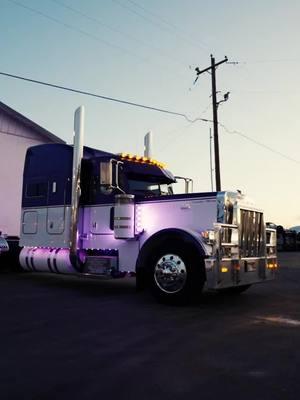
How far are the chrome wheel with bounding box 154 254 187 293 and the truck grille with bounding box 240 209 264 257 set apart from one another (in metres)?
1.36

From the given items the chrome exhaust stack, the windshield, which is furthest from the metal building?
the windshield

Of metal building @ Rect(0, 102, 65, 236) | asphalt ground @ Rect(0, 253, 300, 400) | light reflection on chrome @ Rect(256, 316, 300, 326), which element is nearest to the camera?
asphalt ground @ Rect(0, 253, 300, 400)

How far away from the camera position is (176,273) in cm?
882

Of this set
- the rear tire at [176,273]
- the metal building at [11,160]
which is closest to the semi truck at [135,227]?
the rear tire at [176,273]

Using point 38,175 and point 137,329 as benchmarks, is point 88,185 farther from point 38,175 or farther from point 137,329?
point 137,329

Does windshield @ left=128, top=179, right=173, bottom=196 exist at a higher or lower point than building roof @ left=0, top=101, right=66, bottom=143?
lower

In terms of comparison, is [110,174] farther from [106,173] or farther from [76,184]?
[76,184]

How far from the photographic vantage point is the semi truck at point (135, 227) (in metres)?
8.81

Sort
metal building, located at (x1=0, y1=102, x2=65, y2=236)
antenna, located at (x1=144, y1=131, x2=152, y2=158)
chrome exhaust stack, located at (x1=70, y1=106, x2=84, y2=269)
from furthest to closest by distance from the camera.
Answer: metal building, located at (x1=0, y1=102, x2=65, y2=236)
antenna, located at (x1=144, y1=131, x2=152, y2=158)
chrome exhaust stack, located at (x1=70, y1=106, x2=84, y2=269)

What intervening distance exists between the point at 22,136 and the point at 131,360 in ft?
66.7

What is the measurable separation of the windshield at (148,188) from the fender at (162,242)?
1540mm

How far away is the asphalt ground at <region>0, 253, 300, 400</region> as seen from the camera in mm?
4250

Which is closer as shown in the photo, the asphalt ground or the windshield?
the asphalt ground

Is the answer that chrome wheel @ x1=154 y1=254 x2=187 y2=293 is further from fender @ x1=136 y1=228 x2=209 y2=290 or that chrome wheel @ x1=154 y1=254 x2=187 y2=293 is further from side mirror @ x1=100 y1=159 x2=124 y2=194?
side mirror @ x1=100 y1=159 x2=124 y2=194
